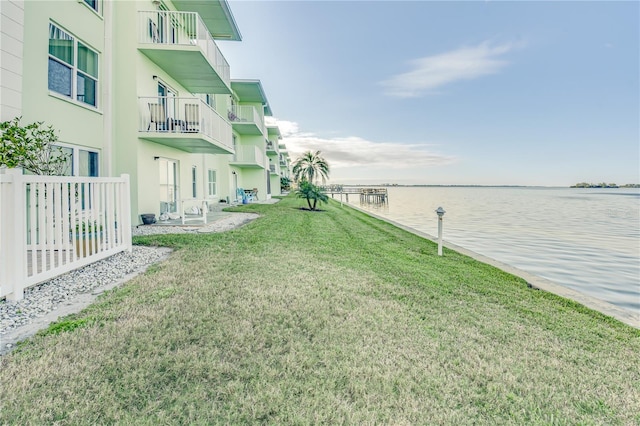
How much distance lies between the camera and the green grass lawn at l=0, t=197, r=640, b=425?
2250 mm

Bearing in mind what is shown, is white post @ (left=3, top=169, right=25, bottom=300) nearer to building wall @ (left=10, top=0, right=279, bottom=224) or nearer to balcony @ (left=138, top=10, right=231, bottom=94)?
building wall @ (left=10, top=0, right=279, bottom=224)

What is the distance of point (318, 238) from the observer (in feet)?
32.4

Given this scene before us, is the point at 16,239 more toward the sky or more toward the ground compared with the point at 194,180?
more toward the ground

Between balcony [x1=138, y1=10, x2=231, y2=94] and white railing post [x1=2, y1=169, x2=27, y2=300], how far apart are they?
8396 mm

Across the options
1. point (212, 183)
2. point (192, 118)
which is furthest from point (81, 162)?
point (212, 183)

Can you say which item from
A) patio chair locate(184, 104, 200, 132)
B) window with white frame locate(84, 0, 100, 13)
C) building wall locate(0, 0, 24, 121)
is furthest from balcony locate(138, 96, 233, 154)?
building wall locate(0, 0, 24, 121)

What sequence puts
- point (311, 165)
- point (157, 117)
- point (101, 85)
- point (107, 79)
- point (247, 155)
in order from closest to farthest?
point (107, 79)
point (101, 85)
point (157, 117)
point (247, 155)
point (311, 165)

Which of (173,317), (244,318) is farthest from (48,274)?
(244,318)

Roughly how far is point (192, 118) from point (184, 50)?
2.14 meters

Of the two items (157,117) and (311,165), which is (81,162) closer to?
(157,117)

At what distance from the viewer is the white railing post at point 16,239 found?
12.9 feet

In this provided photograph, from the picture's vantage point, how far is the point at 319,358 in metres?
2.91

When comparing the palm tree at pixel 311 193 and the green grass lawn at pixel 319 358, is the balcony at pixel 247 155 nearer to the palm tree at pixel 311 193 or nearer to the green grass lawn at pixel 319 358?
the palm tree at pixel 311 193

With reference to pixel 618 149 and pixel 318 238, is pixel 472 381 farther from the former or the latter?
pixel 618 149
